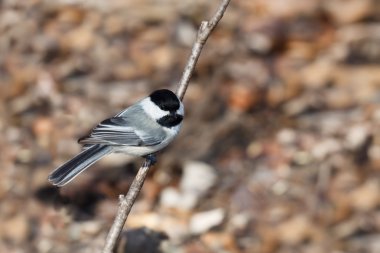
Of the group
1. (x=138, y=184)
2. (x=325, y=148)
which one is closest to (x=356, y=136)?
(x=325, y=148)

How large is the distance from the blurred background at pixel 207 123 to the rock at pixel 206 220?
14mm

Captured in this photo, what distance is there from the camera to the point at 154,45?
7648 mm

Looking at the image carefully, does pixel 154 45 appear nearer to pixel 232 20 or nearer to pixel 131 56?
pixel 131 56

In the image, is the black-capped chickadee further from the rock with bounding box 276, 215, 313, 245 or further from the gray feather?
the rock with bounding box 276, 215, 313, 245

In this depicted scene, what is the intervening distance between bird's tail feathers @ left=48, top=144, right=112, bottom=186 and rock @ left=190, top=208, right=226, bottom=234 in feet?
6.80

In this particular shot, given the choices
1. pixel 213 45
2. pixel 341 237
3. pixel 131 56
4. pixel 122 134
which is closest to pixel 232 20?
pixel 213 45

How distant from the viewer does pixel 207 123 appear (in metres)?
7.19

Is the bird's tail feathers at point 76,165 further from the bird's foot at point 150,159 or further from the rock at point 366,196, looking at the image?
the rock at point 366,196

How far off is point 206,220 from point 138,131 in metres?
2.07

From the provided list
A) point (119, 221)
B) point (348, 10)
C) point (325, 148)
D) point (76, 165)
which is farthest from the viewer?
point (348, 10)

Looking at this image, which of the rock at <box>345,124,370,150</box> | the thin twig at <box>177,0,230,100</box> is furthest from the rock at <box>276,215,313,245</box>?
the thin twig at <box>177,0,230,100</box>

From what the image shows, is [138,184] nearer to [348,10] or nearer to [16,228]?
[16,228]

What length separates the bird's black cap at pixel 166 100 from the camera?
442 centimetres

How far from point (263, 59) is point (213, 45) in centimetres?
51
